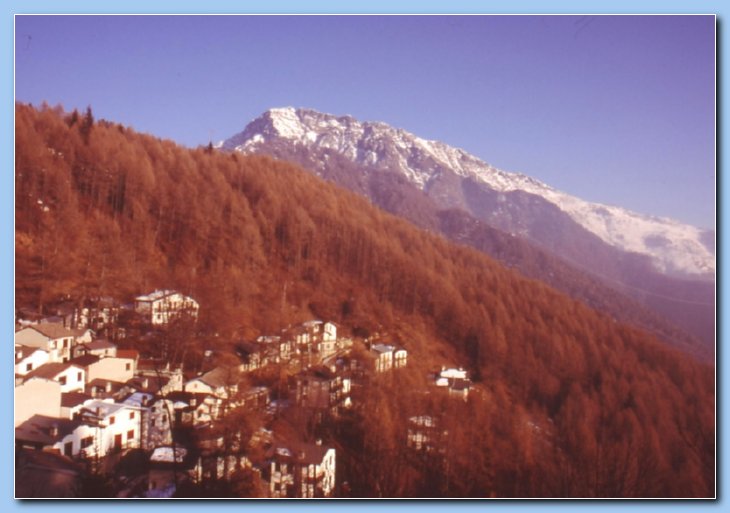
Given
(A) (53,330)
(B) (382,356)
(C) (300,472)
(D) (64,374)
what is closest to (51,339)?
(A) (53,330)

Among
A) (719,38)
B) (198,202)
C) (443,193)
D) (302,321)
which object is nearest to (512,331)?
(302,321)

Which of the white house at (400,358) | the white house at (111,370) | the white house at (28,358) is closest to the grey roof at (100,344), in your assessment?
the white house at (111,370)

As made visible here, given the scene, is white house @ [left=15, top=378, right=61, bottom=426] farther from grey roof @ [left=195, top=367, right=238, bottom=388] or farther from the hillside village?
grey roof @ [left=195, top=367, right=238, bottom=388]

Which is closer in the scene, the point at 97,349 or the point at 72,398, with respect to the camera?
the point at 72,398

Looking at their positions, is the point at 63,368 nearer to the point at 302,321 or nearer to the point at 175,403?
the point at 175,403

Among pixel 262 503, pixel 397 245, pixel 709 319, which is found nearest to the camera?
pixel 262 503

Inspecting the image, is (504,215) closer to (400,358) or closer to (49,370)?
(400,358)
